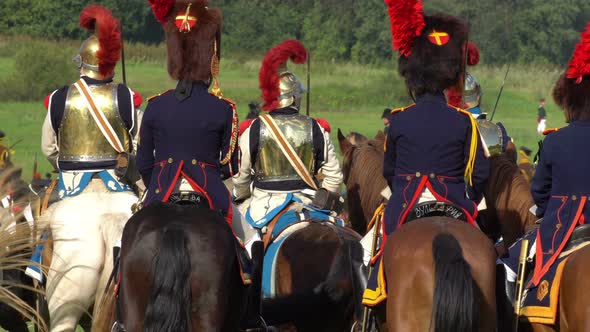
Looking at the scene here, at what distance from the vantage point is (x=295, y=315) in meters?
8.26

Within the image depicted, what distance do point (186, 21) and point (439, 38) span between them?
1.52 m

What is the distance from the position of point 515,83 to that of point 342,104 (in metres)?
6.02

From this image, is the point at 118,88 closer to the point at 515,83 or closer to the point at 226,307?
the point at 226,307

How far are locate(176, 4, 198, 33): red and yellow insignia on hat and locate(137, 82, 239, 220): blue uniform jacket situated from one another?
334 millimetres

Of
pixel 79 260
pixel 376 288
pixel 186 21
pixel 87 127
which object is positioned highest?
pixel 186 21

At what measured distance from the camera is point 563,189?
675 centimetres

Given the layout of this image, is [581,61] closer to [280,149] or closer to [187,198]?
[187,198]

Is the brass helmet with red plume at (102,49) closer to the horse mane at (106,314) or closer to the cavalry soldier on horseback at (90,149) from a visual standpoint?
the cavalry soldier on horseback at (90,149)

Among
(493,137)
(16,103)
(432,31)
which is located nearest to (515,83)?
(16,103)

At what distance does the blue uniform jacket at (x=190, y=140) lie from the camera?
7.34 meters

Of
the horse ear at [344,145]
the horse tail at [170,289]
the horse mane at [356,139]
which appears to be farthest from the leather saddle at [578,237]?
the horse mane at [356,139]

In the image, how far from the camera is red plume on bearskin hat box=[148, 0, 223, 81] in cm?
750

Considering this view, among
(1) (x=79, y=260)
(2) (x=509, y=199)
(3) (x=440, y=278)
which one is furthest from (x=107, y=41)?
(3) (x=440, y=278)

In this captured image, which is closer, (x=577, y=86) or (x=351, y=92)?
(x=577, y=86)
